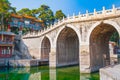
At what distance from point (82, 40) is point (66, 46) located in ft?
25.6

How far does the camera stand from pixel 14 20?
51.0 m

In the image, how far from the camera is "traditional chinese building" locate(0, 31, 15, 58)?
31562 mm

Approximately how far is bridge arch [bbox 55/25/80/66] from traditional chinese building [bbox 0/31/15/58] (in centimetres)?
1001

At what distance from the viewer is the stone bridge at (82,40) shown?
2289 centimetres

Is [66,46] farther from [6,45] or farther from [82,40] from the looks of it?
[6,45]

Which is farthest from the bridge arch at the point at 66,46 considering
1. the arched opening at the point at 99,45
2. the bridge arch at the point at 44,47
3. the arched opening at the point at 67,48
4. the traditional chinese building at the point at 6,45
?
the traditional chinese building at the point at 6,45

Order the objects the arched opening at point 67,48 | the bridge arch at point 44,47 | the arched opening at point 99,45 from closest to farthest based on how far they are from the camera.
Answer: the arched opening at point 99,45 → the arched opening at point 67,48 → the bridge arch at point 44,47

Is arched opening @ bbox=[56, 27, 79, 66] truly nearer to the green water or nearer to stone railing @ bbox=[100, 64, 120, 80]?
the green water

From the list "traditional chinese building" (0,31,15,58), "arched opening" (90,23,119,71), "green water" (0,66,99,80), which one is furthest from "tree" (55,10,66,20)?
"green water" (0,66,99,80)

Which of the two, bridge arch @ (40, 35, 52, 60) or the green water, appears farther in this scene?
bridge arch @ (40, 35, 52, 60)

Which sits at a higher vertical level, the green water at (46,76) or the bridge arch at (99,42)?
the bridge arch at (99,42)

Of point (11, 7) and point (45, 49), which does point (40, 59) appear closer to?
point (45, 49)

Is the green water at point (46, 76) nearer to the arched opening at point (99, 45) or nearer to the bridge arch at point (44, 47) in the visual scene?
the arched opening at point (99, 45)

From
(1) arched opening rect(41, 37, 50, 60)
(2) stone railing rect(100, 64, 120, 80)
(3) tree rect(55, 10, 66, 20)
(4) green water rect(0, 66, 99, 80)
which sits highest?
(3) tree rect(55, 10, 66, 20)
